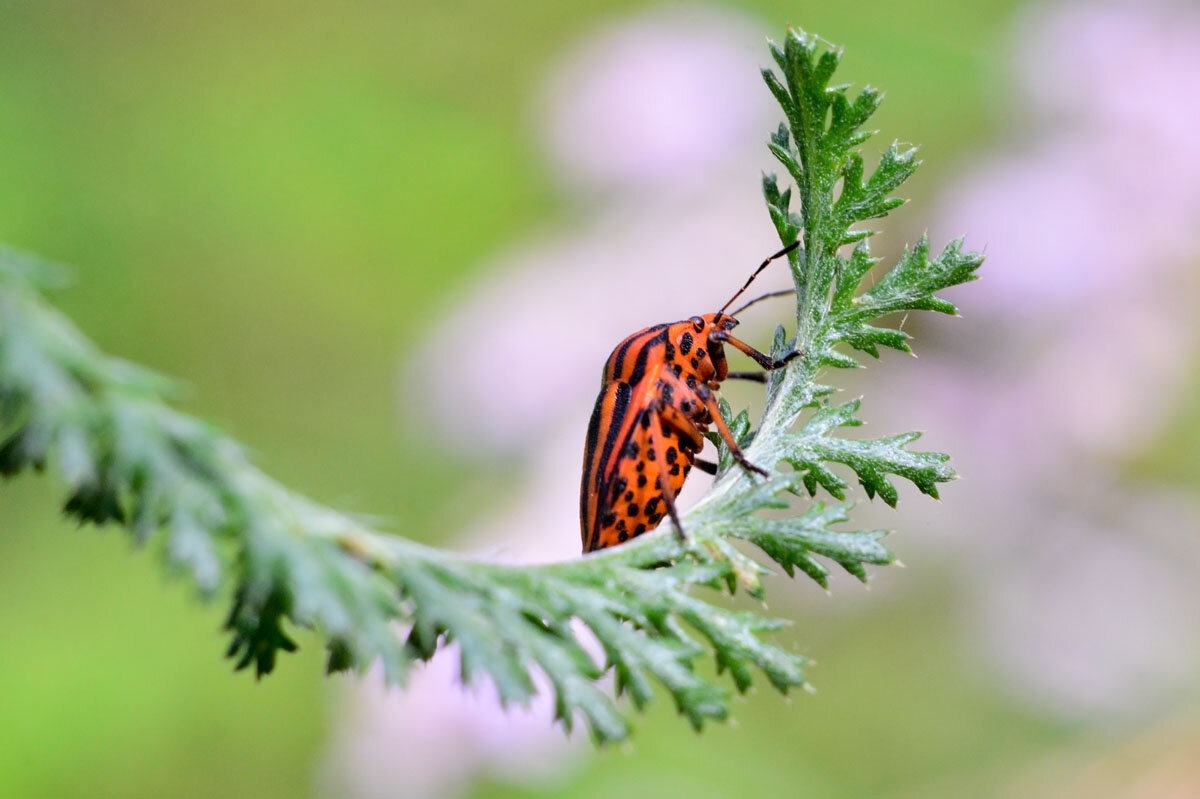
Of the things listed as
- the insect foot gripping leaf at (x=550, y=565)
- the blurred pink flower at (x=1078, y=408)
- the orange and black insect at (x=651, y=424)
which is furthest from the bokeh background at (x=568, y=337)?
the insect foot gripping leaf at (x=550, y=565)

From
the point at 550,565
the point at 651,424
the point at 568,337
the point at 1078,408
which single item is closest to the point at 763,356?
the point at 651,424

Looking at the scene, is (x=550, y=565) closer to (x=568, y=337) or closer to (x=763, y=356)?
(x=763, y=356)

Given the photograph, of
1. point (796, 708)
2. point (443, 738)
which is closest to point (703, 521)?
point (443, 738)

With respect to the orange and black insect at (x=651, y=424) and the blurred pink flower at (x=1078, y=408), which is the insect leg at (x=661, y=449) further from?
the blurred pink flower at (x=1078, y=408)

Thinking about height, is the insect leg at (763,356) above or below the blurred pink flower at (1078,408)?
below

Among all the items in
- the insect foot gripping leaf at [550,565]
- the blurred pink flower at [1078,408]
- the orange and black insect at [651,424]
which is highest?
the blurred pink flower at [1078,408]

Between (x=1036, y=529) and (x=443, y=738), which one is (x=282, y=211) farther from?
(x=1036, y=529)

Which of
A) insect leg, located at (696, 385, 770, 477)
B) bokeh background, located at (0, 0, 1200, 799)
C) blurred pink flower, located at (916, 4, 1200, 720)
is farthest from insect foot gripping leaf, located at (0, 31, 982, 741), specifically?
blurred pink flower, located at (916, 4, 1200, 720)
